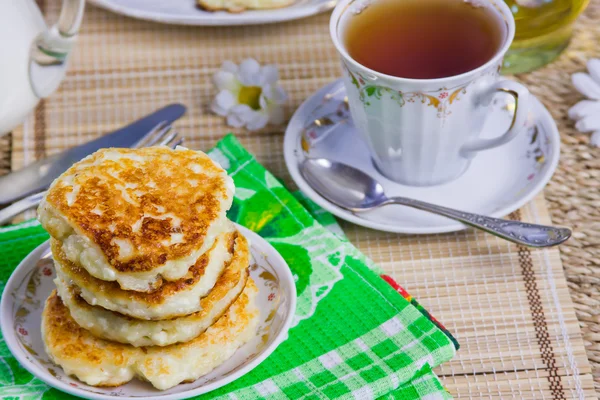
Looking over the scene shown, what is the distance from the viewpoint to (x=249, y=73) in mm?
1838

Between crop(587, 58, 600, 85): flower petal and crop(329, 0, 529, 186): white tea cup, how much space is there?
442 mm

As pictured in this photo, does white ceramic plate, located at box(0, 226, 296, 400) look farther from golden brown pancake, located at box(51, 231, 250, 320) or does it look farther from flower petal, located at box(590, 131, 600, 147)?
flower petal, located at box(590, 131, 600, 147)

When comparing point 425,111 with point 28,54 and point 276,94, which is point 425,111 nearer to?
point 276,94

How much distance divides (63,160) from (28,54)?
9.0 inches

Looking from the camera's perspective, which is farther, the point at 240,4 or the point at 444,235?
the point at 240,4

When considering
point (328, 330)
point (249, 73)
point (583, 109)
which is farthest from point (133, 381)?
point (583, 109)

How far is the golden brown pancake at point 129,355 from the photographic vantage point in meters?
1.11

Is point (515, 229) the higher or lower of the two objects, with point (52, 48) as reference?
lower

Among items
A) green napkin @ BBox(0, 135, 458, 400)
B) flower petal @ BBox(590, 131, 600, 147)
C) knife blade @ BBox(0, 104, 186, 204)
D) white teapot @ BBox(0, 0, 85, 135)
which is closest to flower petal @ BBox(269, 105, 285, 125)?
knife blade @ BBox(0, 104, 186, 204)

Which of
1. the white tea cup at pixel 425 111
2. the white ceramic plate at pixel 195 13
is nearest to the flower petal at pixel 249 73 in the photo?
the white ceramic plate at pixel 195 13

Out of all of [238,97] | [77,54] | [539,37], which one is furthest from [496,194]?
[77,54]

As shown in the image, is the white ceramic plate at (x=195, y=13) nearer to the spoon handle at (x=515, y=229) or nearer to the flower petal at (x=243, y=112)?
the flower petal at (x=243, y=112)

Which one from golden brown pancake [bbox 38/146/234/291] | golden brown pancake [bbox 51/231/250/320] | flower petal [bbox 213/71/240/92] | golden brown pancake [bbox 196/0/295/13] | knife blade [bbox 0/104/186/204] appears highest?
golden brown pancake [bbox 38/146/234/291]

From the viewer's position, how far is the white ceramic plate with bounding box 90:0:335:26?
1863 millimetres
